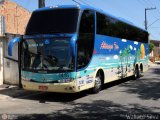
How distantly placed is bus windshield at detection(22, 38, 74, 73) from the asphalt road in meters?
1.29

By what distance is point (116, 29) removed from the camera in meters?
18.0

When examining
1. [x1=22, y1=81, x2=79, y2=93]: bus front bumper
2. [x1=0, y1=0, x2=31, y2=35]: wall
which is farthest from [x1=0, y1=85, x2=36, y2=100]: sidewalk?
[x1=0, y1=0, x2=31, y2=35]: wall

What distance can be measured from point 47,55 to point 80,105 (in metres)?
2.25

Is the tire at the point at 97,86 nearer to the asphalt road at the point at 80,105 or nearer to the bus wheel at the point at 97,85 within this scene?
the bus wheel at the point at 97,85

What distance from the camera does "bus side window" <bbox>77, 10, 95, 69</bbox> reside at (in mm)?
13102

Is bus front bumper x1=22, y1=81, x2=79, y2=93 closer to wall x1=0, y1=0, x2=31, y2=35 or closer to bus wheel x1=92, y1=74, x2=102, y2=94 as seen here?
bus wheel x1=92, y1=74, x2=102, y2=94

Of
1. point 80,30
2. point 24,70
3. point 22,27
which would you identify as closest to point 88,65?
point 80,30

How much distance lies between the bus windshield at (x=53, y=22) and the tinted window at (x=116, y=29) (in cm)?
214

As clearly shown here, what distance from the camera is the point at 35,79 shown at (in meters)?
13.1

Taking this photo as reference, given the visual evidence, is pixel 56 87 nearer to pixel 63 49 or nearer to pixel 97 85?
pixel 63 49

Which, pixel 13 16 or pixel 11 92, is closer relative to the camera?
pixel 11 92

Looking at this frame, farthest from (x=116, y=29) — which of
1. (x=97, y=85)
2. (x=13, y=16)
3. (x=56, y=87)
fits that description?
(x=13, y=16)

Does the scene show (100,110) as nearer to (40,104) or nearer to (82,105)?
(82,105)

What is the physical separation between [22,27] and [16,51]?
12930mm
